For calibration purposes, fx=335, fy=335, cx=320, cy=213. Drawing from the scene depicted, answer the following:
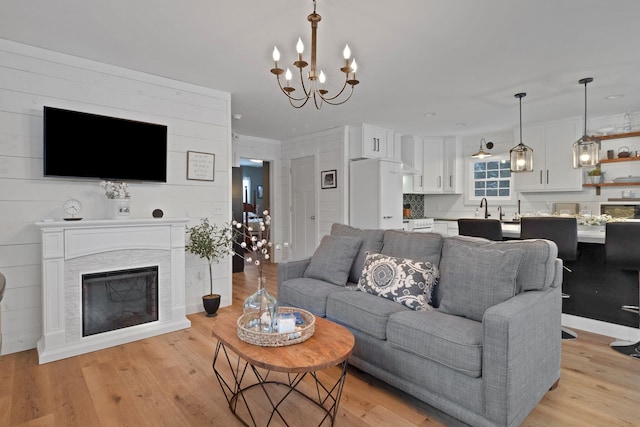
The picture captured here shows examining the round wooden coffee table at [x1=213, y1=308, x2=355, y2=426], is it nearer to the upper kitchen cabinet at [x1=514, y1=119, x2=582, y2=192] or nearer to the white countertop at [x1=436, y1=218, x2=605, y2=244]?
the white countertop at [x1=436, y1=218, x2=605, y2=244]

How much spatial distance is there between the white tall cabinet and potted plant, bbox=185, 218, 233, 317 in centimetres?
232

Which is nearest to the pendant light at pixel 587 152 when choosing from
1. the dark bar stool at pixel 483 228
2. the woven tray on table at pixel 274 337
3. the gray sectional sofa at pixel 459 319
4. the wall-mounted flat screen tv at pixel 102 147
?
the dark bar stool at pixel 483 228

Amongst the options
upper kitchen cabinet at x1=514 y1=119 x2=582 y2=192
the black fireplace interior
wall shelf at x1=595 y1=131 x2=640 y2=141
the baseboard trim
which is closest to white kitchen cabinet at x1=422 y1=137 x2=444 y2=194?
upper kitchen cabinet at x1=514 y1=119 x2=582 y2=192

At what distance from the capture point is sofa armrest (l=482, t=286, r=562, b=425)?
165 cm

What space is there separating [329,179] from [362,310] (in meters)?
3.73

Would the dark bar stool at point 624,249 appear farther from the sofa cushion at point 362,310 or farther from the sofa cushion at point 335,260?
the sofa cushion at point 335,260

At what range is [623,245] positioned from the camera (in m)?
2.72

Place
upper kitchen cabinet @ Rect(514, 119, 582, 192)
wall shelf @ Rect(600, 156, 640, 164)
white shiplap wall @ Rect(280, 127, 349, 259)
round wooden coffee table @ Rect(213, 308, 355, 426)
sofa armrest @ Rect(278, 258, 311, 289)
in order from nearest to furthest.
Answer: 1. round wooden coffee table @ Rect(213, 308, 355, 426)
2. sofa armrest @ Rect(278, 258, 311, 289)
3. wall shelf @ Rect(600, 156, 640, 164)
4. upper kitchen cabinet @ Rect(514, 119, 582, 192)
5. white shiplap wall @ Rect(280, 127, 349, 259)

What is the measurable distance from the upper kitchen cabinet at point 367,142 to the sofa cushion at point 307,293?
3039mm

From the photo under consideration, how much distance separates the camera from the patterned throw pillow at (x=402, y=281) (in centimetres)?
237

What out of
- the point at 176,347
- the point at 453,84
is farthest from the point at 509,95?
the point at 176,347

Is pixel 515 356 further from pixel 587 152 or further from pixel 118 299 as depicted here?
pixel 118 299

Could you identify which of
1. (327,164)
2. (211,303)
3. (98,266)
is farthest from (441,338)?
(327,164)

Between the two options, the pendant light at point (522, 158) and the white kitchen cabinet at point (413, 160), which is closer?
the pendant light at point (522, 158)
